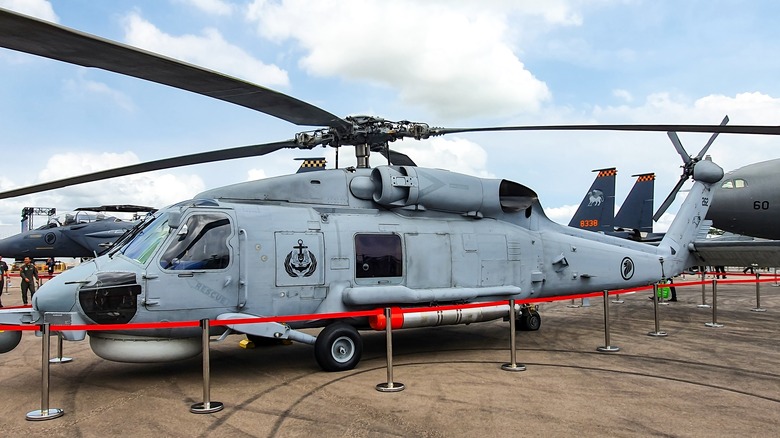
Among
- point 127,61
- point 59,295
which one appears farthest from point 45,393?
point 127,61

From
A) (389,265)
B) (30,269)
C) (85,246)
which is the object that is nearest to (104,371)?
(389,265)

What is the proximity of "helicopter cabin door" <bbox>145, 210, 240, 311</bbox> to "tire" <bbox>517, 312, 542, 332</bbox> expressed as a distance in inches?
222

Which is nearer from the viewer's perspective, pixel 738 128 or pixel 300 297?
pixel 738 128

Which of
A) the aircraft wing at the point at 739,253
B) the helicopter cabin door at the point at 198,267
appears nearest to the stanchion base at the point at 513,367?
the helicopter cabin door at the point at 198,267

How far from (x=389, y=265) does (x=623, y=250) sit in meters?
5.07

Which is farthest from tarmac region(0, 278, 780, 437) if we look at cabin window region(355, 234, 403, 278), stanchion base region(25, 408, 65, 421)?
cabin window region(355, 234, 403, 278)

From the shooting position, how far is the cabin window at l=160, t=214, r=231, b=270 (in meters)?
6.42

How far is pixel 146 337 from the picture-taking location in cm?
620

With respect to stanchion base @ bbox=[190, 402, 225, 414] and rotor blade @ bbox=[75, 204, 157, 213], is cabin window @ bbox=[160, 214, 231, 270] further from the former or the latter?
rotor blade @ bbox=[75, 204, 157, 213]

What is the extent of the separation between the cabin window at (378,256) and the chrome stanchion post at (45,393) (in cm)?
369

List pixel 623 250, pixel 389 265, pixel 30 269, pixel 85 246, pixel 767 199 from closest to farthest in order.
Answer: pixel 389 265
pixel 623 250
pixel 767 199
pixel 30 269
pixel 85 246

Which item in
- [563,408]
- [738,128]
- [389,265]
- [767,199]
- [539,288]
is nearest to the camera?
[563,408]

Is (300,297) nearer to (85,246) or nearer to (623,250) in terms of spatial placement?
(623,250)

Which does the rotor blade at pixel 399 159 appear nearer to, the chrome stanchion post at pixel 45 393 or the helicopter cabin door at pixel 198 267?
the helicopter cabin door at pixel 198 267
